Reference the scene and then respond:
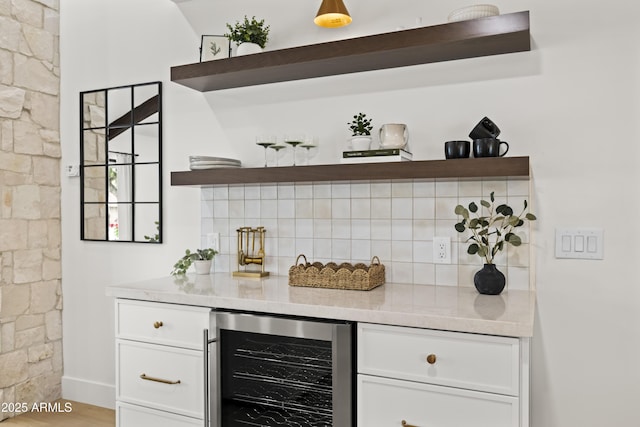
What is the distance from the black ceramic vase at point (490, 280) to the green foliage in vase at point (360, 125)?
809 mm

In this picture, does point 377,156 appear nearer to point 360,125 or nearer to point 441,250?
point 360,125

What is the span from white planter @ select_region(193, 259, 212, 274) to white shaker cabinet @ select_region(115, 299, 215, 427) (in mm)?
499

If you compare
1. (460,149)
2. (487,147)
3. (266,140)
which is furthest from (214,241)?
(487,147)

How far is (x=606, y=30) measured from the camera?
6.52ft

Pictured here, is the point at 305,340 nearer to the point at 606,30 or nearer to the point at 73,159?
the point at 606,30

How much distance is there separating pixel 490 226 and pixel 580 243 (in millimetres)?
355

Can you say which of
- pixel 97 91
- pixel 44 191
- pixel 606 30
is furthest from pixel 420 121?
pixel 44 191

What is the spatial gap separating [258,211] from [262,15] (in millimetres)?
1055

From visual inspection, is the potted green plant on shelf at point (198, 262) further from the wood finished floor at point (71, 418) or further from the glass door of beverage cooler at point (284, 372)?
the wood finished floor at point (71, 418)

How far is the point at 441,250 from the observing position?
2246 millimetres

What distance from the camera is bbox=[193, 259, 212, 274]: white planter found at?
264cm

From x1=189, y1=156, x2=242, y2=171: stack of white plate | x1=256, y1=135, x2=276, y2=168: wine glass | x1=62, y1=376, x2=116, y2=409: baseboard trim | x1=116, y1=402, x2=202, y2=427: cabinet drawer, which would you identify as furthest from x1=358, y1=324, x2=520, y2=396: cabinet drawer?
x1=62, y1=376, x2=116, y2=409: baseboard trim

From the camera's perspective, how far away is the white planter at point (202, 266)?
2.64 m
